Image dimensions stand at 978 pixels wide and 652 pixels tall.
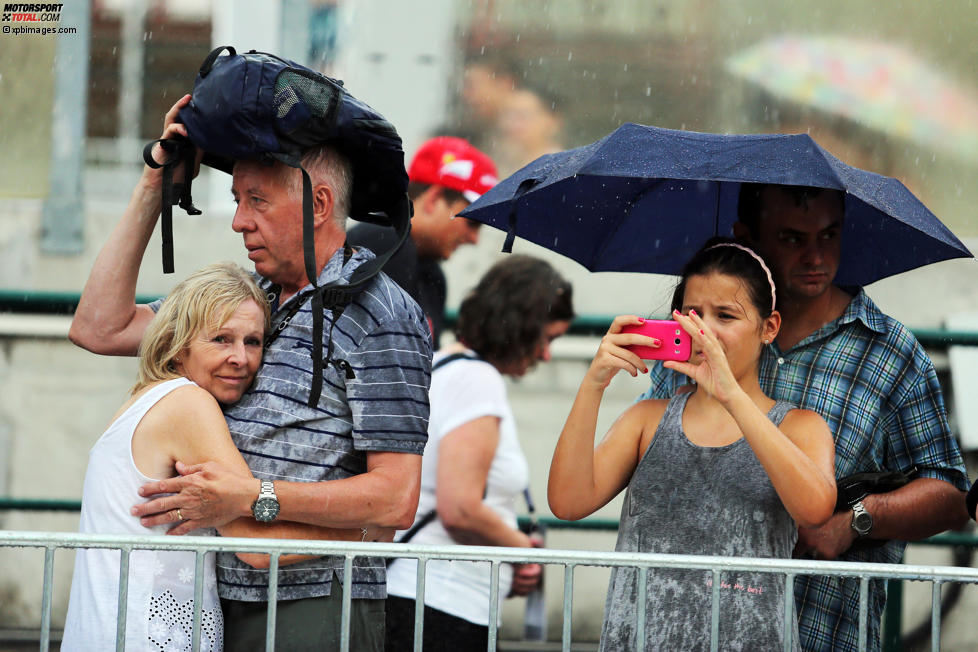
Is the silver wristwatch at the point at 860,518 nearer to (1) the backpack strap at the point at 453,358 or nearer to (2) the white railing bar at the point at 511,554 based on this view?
(2) the white railing bar at the point at 511,554

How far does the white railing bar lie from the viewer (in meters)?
2.29

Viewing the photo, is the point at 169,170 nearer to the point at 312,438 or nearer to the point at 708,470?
the point at 312,438

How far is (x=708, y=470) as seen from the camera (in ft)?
9.04

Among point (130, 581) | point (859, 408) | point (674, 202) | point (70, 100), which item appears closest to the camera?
point (130, 581)

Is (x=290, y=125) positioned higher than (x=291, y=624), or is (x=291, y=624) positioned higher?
(x=290, y=125)

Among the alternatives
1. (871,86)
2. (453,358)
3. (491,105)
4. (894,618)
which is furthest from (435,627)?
(871,86)

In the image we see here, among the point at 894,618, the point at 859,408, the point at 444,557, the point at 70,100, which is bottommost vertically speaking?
the point at 894,618

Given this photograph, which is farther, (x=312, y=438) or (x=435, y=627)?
(x=435, y=627)

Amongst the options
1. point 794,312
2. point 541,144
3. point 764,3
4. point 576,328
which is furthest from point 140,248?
point 764,3

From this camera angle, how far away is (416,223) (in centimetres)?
462

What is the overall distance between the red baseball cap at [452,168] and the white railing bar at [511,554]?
2.42 m

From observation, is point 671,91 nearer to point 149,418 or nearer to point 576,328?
point 576,328

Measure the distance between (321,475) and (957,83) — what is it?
6126 millimetres

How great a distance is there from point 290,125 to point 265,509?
2.55ft
